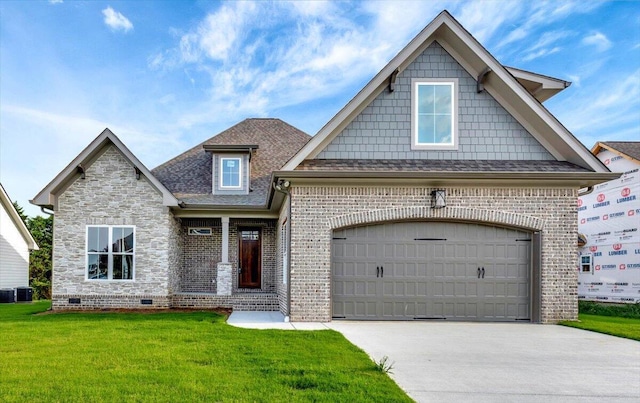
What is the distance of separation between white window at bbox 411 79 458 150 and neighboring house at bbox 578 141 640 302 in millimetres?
11991

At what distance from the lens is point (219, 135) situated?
58.2ft

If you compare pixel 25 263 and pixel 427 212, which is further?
pixel 25 263

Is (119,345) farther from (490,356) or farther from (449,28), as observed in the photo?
(449,28)

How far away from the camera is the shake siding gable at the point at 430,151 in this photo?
11.1 meters

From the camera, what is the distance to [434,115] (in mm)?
11211

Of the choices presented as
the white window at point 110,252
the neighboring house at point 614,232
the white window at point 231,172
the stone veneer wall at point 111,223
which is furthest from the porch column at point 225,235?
the neighboring house at point 614,232

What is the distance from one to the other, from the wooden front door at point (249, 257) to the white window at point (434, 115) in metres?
7.17

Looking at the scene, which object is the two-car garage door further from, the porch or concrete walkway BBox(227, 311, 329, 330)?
the porch

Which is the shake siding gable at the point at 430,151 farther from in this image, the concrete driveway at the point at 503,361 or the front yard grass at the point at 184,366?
the front yard grass at the point at 184,366

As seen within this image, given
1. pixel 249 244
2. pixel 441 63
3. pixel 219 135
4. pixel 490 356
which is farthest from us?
pixel 219 135

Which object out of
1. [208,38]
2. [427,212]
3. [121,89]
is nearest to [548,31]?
[427,212]

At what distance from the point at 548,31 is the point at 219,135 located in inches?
493

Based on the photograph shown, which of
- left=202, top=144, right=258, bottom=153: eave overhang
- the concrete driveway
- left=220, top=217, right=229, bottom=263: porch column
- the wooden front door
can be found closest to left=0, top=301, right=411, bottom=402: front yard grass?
the concrete driveway

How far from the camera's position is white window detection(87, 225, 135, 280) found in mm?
13453
